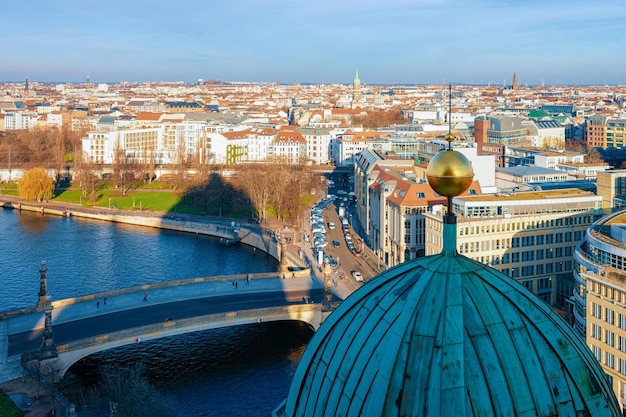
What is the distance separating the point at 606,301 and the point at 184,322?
1209cm

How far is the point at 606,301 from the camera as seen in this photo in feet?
67.1

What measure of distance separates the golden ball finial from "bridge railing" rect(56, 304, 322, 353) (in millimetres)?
18383

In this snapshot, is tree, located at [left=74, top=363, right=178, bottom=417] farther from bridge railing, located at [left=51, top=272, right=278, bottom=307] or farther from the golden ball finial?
the golden ball finial

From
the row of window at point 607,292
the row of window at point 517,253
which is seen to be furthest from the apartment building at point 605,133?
the row of window at point 607,292

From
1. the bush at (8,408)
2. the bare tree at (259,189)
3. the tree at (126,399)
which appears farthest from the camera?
the bare tree at (259,189)

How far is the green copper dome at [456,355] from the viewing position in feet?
17.1

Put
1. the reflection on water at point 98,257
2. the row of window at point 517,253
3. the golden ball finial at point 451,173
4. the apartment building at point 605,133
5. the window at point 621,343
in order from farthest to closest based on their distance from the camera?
the apartment building at point 605,133
the reflection on water at point 98,257
the row of window at point 517,253
the window at point 621,343
the golden ball finial at point 451,173

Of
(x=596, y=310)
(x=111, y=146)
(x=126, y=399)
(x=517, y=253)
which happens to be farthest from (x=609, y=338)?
(x=111, y=146)

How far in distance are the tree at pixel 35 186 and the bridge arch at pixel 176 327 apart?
1414 inches

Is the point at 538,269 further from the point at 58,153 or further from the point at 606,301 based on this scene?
the point at 58,153

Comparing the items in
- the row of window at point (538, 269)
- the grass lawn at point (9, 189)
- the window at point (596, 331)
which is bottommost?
the window at point (596, 331)

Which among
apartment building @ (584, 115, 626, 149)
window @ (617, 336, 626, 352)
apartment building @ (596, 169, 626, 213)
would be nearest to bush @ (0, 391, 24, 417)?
window @ (617, 336, 626, 352)

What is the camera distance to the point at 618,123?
7562 cm

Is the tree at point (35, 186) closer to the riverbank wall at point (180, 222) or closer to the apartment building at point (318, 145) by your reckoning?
the riverbank wall at point (180, 222)
